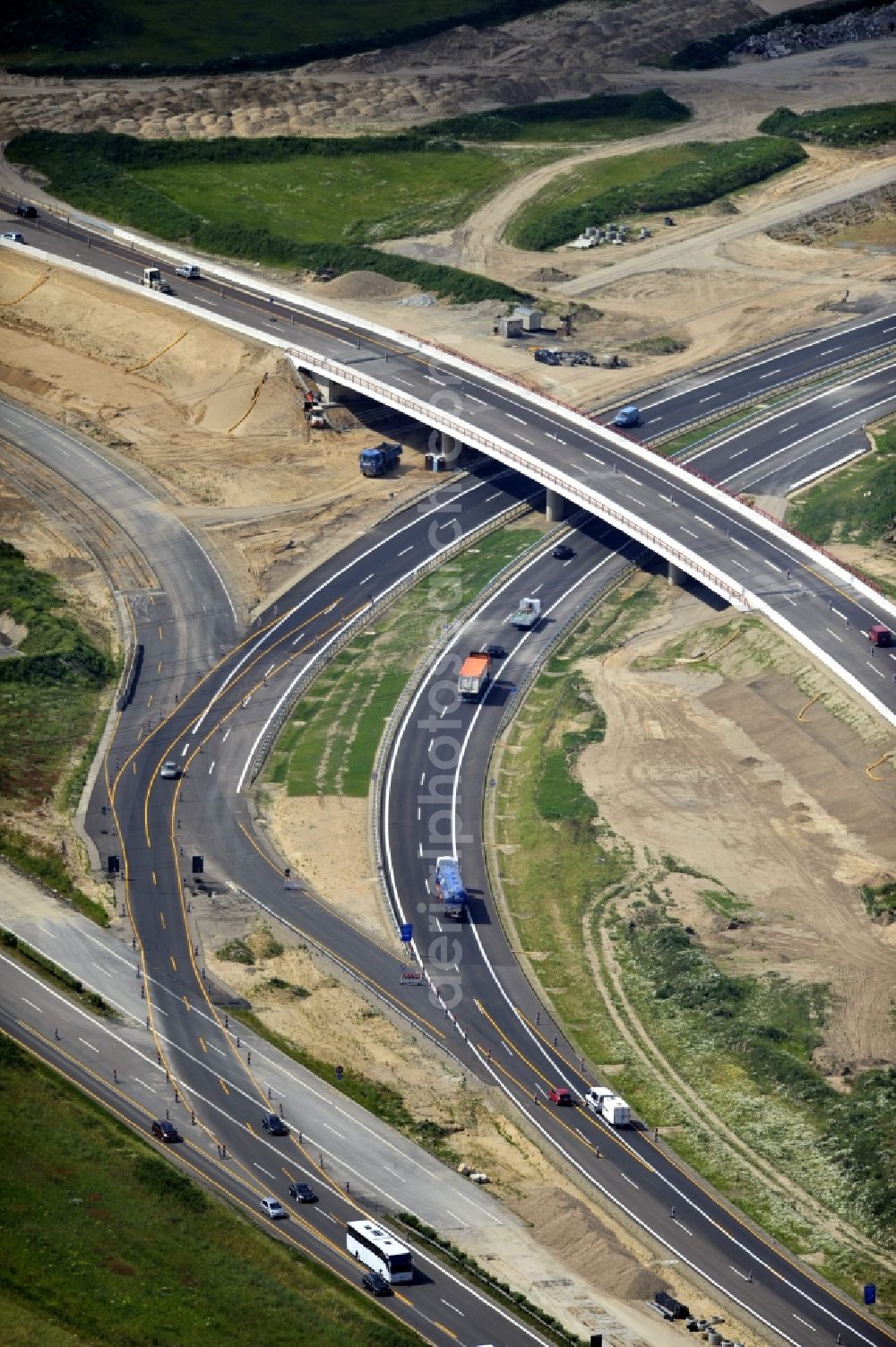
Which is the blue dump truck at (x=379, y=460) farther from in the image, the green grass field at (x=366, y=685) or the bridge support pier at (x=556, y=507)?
the bridge support pier at (x=556, y=507)

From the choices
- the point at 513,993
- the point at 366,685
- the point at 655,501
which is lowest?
the point at 513,993

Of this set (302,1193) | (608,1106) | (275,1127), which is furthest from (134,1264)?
(608,1106)

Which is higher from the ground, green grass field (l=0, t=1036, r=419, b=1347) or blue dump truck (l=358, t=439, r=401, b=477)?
blue dump truck (l=358, t=439, r=401, b=477)

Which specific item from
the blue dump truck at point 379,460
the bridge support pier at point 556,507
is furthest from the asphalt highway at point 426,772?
the blue dump truck at point 379,460

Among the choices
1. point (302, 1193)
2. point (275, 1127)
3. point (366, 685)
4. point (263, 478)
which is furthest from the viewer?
point (263, 478)

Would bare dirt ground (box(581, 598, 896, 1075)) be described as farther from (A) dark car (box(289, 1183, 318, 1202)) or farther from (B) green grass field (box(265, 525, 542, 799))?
(A) dark car (box(289, 1183, 318, 1202))

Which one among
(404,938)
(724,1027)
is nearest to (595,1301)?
(724,1027)

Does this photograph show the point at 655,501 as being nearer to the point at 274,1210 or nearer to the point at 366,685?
the point at 366,685

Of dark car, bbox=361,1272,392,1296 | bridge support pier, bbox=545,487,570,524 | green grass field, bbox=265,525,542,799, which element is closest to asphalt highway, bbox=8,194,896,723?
bridge support pier, bbox=545,487,570,524

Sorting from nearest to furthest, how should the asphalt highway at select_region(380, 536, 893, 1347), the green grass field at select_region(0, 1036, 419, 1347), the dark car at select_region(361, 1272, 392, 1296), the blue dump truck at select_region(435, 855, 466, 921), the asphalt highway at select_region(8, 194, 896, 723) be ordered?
1. the green grass field at select_region(0, 1036, 419, 1347)
2. the dark car at select_region(361, 1272, 392, 1296)
3. the asphalt highway at select_region(380, 536, 893, 1347)
4. the blue dump truck at select_region(435, 855, 466, 921)
5. the asphalt highway at select_region(8, 194, 896, 723)
